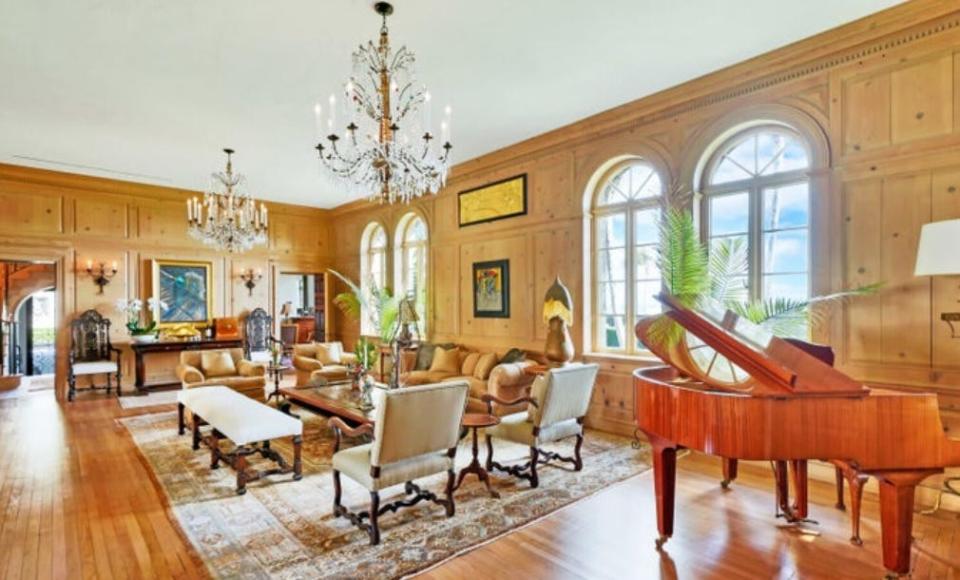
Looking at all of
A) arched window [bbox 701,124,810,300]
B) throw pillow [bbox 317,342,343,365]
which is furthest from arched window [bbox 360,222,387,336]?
arched window [bbox 701,124,810,300]

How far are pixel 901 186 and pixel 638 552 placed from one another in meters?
3.27

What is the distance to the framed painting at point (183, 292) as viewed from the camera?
344 inches

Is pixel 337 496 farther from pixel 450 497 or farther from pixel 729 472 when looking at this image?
pixel 729 472

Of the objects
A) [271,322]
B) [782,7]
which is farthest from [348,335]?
[782,7]

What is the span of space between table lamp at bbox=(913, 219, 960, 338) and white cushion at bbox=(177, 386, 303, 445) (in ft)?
14.9

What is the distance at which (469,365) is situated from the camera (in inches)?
263

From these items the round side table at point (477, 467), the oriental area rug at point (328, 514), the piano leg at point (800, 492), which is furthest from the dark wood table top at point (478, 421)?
the piano leg at point (800, 492)

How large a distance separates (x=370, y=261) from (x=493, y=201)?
4018mm

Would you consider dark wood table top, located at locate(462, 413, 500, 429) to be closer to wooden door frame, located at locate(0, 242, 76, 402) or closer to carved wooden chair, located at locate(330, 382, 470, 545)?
carved wooden chair, located at locate(330, 382, 470, 545)

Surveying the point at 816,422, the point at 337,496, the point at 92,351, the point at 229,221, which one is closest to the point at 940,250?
the point at 816,422

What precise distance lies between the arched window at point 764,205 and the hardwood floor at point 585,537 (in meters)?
1.72

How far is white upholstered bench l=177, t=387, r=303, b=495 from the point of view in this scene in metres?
3.80

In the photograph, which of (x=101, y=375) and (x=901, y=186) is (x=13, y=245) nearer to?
(x=101, y=375)

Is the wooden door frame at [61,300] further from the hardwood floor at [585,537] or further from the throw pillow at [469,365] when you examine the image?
the throw pillow at [469,365]
